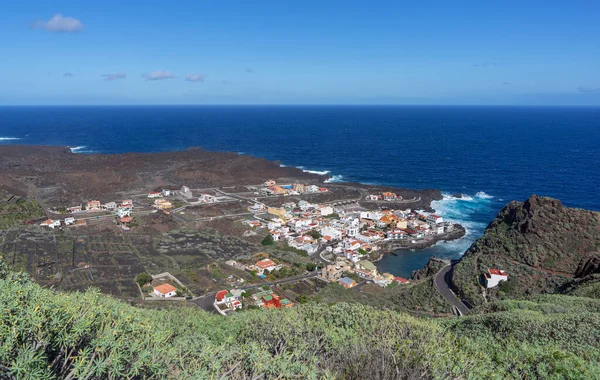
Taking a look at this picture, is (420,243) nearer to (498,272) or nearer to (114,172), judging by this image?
(498,272)

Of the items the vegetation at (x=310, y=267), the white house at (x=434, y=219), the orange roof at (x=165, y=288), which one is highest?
the white house at (x=434, y=219)

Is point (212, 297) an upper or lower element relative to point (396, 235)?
upper

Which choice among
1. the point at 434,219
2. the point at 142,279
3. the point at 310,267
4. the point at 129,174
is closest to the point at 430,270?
the point at 310,267

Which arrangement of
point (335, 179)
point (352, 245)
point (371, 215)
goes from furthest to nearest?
point (335, 179)
point (371, 215)
point (352, 245)

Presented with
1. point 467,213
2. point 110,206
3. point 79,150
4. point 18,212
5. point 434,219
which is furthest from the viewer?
point 79,150

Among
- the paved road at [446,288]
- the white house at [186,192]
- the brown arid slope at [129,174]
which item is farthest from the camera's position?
the brown arid slope at [129,174]

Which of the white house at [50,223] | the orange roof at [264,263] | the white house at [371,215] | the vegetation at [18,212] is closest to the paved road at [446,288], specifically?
the orange roof at [264,263]

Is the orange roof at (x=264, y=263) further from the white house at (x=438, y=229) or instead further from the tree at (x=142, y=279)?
the white house at (x=438, y=229)
